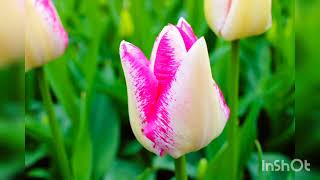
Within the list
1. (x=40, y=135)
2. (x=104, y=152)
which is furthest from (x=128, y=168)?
(x=40, y=135)

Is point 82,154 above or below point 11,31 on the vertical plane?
below

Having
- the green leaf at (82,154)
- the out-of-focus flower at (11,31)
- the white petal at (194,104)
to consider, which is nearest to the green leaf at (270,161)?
the green leaf at (82,154)

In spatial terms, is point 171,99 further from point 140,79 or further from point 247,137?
point 247,137

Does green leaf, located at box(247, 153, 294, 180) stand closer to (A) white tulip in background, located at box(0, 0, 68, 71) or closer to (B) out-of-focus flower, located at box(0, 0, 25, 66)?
(A) white tulip in background, located at box(0, 0, 68, 71)

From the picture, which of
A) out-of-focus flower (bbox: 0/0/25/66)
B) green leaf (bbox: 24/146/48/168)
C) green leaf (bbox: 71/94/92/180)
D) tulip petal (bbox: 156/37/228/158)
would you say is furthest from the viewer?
green leaf (bbox: 24/146/48/168)

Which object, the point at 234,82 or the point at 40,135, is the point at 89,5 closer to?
the point at 40,135

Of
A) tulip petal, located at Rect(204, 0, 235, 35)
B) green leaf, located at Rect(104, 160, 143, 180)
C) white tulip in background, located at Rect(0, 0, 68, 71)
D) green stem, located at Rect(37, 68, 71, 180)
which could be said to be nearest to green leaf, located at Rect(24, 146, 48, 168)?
green leaf, located at Rect(104, 160, 143, 180)

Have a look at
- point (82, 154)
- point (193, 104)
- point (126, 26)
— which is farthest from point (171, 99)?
point (126, 26)

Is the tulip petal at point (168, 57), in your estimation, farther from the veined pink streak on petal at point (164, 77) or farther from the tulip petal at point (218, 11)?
the tulip petal at point (218, 11)
